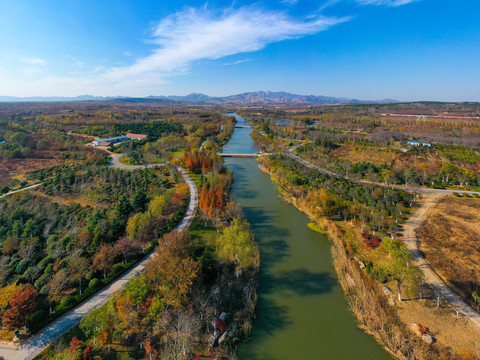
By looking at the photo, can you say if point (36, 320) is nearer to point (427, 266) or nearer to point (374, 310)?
point (374, 310)

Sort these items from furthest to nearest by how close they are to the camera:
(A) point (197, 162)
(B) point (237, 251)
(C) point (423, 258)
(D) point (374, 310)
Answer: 1. (A) point (197, 162)
2. (C) point (423, 258)
3. (B) point (237, 251)
4. (D) point (374, 310)

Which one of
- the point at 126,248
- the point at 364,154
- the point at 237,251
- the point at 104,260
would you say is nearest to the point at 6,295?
the point at 104,260

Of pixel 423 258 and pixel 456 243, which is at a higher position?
pixel 456 243

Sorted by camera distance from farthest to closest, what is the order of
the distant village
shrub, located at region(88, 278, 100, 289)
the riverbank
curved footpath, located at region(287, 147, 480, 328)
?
the distant village, shrub, located at region(88, 278, 100, 289), curved footpath, located at region(287, 147, 480, 328), the riverbank

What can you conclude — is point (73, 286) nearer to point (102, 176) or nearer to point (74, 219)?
point (74, 219)

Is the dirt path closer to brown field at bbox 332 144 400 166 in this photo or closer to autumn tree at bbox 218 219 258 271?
autumn tree at bbox 218 219 258 271

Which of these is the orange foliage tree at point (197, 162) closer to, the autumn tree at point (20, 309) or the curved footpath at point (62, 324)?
the curved footpath at point (62, 324)

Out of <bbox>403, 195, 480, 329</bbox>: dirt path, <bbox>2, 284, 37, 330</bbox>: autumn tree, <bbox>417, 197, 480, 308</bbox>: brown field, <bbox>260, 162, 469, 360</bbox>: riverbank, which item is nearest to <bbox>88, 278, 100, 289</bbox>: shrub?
<bbox>2, 284, 37, 330</bbox>: autumn tree
